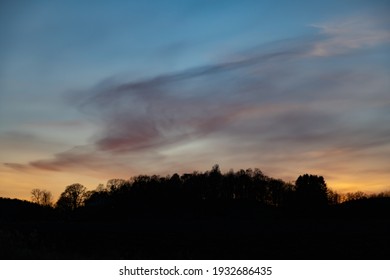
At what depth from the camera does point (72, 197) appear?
180625 millimetres

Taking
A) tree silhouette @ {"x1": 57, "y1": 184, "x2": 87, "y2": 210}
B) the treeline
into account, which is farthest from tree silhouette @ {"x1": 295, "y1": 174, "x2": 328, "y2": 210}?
tree silhouette @ {"x1": 57, "y1": 184, "x2": 87, "y2": 210}

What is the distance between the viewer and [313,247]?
37.2 metres

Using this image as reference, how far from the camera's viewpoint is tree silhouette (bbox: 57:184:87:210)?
587ft

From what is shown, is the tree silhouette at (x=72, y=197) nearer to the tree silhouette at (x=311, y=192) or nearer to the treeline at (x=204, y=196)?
the treeline at (x=204, y=196)

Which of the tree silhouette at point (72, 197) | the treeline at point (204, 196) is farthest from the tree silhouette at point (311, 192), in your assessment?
the tree silhouette at point (72, 197)

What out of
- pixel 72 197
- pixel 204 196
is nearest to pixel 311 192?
pixel 204 196

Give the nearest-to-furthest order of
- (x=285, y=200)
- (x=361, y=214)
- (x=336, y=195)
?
(x=361, y=214) < (x=285, y=200) < (x=336, y=195)

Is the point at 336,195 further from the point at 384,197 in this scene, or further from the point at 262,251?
the point at 262,251

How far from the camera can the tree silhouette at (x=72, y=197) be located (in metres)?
179

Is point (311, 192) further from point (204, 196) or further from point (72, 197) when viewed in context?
point (72, 197)

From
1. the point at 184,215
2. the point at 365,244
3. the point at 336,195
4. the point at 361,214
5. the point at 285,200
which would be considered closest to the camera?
the point at 365,244

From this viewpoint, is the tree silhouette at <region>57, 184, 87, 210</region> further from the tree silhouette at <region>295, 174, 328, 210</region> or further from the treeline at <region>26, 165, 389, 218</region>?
the tree silhouette at <region>295, 174, 328, 210</region>
